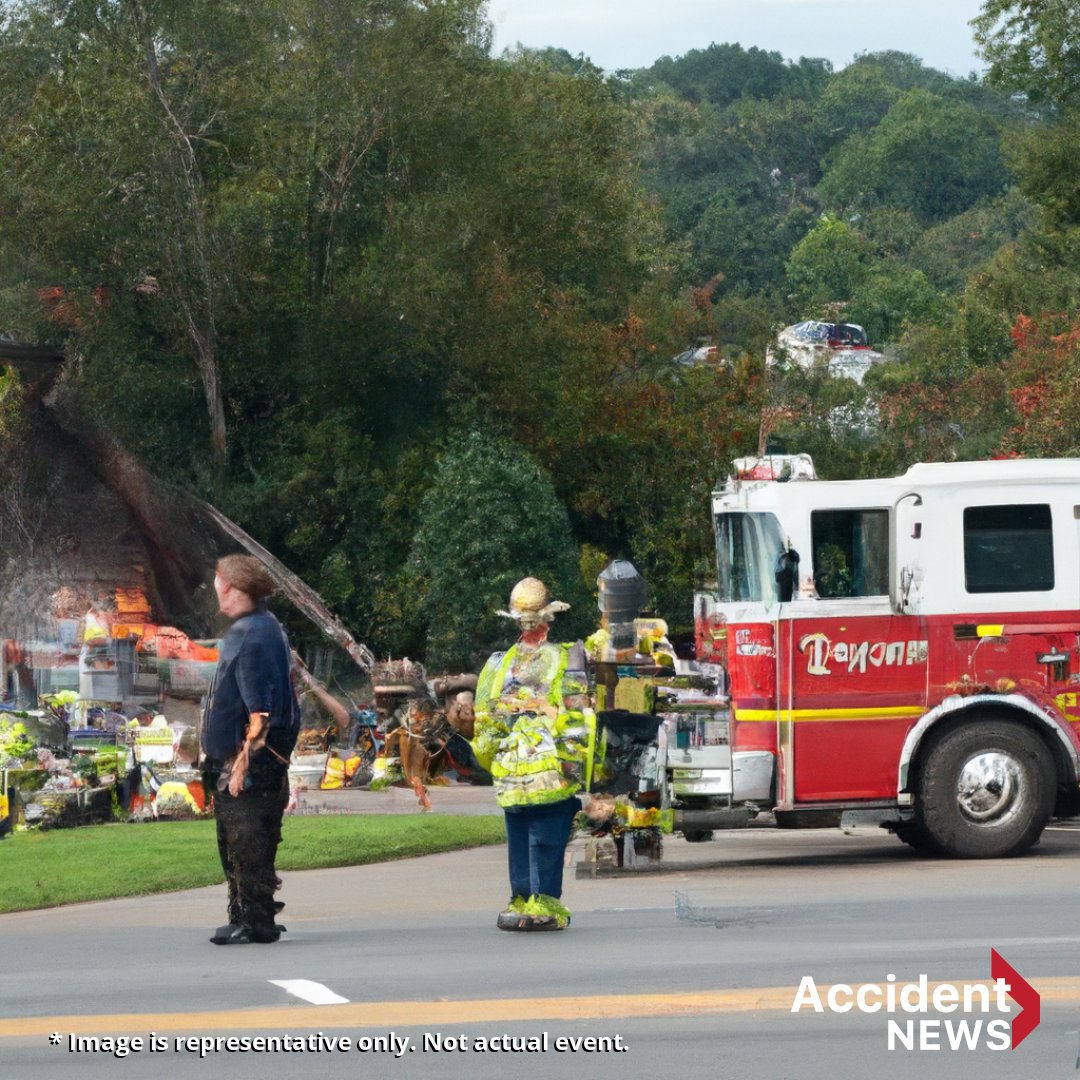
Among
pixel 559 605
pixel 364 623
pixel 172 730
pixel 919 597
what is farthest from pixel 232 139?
pixel 559 605

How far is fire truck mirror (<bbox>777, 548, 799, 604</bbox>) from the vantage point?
1414 centimetres

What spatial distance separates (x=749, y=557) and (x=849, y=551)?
705 millimetres

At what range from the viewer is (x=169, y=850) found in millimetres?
15336

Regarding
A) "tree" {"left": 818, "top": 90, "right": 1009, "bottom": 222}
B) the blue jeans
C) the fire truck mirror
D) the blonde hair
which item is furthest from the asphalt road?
"tree" {"left": 818, "top": 90, "right": 1009, "bottom": 222}

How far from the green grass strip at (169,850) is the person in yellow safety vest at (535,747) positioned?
3.54 meters

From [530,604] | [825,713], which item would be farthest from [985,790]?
[530,604]

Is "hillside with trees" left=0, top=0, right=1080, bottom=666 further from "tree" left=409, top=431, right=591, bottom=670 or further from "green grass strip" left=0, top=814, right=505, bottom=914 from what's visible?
"green grass strip" left=0, top=814, right=505, bottom=914

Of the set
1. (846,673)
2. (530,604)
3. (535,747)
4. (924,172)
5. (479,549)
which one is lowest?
(535,747)

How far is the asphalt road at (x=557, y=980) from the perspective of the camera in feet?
24.9

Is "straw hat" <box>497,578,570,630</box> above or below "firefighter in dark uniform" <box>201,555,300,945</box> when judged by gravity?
above

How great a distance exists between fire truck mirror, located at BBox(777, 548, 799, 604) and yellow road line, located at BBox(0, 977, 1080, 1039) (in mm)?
5668

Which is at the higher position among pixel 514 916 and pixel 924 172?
pixel 924 172

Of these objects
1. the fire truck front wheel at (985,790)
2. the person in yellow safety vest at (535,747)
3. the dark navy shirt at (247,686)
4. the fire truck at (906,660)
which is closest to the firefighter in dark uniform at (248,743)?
the dark navy shirt at (247,686)

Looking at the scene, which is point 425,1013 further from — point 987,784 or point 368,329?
point 368,329
